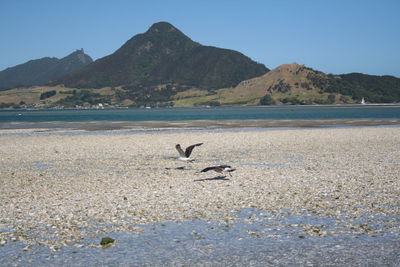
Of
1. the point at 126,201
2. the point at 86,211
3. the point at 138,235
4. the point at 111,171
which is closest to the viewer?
the point at 138,235

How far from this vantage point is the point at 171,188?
20.1m

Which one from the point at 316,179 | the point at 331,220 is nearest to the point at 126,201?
the point at 331,220

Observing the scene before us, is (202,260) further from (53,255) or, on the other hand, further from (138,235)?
(53,255)

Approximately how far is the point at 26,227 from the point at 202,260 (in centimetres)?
595

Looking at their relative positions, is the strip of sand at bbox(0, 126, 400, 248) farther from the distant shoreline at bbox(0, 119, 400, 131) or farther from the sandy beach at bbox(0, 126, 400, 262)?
the distant shoreline at bbox(0, 119, 400, 131)

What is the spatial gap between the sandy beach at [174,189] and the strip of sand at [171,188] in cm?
4

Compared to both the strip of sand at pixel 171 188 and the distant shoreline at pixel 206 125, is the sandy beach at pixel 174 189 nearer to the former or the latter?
the strip of sand at pixel 171 188

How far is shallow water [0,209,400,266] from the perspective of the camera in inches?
428

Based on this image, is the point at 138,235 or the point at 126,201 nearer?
the point at 138,235

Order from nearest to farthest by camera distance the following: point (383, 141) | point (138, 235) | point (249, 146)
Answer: point (138, 235)
point (249, 146)
point (383, 141)

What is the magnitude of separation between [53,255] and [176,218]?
14.8ft

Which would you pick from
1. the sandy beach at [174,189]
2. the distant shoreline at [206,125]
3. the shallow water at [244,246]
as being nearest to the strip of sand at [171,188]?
the sandy beach at [174,189]

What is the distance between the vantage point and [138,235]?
42.8 ft

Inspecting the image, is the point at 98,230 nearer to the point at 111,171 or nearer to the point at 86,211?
the point at 86,211
